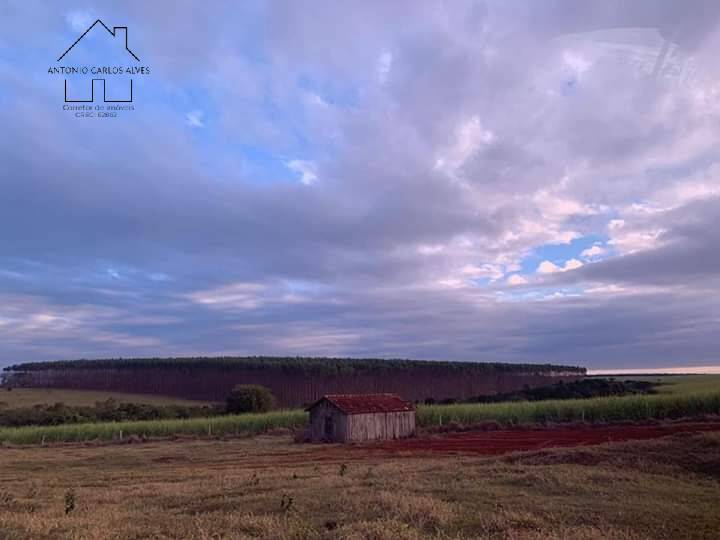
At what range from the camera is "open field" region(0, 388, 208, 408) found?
85.4 m

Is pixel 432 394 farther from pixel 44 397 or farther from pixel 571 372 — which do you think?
pixel 44 397

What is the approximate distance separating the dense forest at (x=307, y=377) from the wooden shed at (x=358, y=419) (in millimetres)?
Answer: 41460

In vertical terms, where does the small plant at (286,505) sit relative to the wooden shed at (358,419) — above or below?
above

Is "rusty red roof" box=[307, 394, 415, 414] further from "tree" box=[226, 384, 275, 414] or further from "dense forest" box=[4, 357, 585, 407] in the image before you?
"dense forest" box=[4, 357, 585, 407]

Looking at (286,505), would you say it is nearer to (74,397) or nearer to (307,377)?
(307,377)

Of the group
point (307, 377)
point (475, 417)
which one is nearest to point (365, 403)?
point (475, 417)

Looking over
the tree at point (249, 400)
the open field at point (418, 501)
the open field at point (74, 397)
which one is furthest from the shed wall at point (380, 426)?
the open field at point (74, 397)

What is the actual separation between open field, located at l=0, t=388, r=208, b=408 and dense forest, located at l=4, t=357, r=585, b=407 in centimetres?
416

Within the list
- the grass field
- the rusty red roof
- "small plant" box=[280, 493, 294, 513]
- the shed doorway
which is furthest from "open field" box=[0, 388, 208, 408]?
"small plant" box=[280, 493, 294, 513]

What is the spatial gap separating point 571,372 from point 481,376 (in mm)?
29893

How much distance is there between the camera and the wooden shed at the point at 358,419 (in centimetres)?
4141

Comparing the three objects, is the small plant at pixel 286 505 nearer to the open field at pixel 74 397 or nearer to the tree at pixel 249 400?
the tree at pixel 249 400

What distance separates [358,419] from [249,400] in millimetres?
27686

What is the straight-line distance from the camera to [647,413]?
1800 inches
